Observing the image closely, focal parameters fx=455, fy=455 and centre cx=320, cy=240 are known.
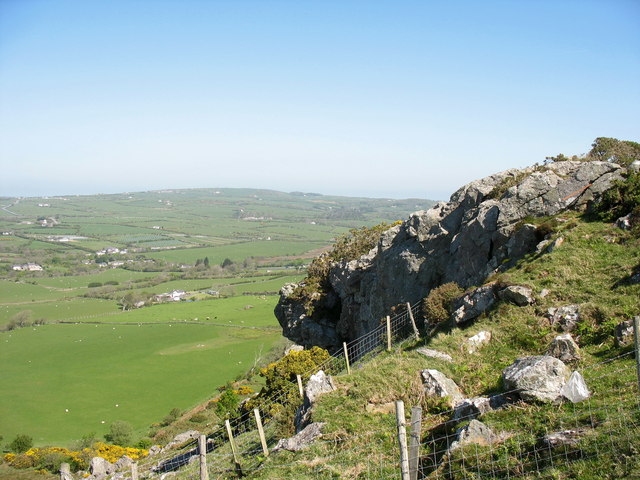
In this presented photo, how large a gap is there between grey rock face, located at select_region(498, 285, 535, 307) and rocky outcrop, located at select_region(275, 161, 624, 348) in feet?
12.9

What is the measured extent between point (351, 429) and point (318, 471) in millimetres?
1382

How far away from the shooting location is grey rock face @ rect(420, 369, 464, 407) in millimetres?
11250

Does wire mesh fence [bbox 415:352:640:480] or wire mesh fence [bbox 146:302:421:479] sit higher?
wire mesh fence [bbox 415:352:640:480]

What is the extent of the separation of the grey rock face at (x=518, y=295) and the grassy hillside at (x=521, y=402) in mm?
247

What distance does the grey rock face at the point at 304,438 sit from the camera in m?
11.1

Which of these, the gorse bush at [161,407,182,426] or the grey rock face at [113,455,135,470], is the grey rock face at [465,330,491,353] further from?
the gorse bush at [161,407,182,426]

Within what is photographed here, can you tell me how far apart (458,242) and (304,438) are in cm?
1515

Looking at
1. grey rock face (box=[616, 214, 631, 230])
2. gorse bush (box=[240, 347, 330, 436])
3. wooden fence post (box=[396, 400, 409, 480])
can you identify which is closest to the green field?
gorse bush (box=[240, 347, 330, 436])

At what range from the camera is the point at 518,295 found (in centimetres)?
1521

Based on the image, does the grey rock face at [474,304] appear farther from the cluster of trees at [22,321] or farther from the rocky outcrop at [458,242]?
the cluster of trees at [22,321]

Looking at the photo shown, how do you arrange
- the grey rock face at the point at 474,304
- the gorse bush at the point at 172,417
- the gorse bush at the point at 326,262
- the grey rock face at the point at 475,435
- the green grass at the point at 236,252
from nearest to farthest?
the grey rock face at the point at 475,435 < the grey rock face at the point at 474,304 < the gorse bush at the point at 326,262 < the gorse bush at the point at 172,417 < the green grass at the point at 236,252

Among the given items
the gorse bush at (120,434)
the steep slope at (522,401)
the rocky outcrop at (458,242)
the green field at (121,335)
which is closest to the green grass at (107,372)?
the green field at (121,335)

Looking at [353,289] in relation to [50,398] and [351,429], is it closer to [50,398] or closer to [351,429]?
[351,429]

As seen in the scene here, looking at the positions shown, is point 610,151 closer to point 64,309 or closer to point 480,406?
point 480,406
